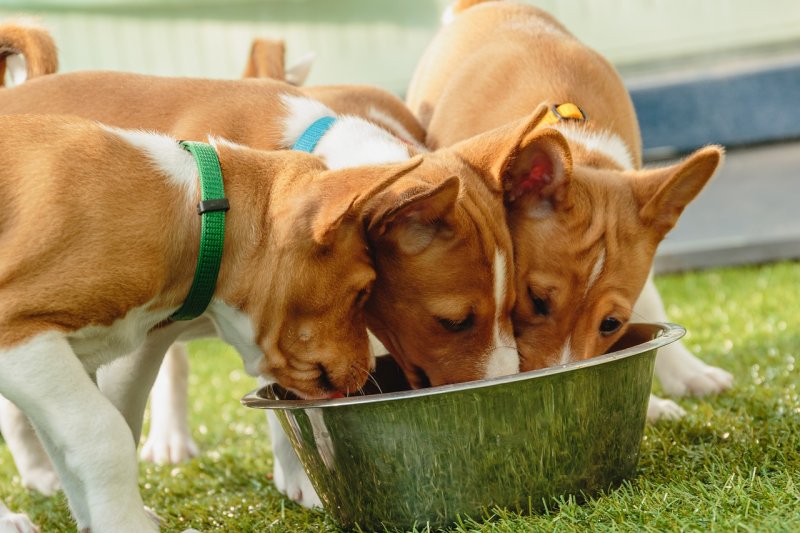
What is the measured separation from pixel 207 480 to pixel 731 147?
5.82 metres

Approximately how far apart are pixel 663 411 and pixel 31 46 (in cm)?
278

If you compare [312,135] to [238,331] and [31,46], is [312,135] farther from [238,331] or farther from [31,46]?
[31,46]

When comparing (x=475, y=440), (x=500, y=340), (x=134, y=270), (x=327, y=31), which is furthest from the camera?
(x=327, y=31)

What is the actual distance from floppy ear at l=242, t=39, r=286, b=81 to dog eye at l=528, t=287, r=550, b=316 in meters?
2.09

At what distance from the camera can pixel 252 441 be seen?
4.54 m

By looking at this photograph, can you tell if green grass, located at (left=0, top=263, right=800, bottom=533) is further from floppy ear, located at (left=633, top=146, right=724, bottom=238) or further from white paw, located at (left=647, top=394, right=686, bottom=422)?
floppy ear, located at (left=633, top=146, right=724, bottom=238)

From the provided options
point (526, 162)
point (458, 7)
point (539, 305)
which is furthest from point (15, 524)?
point (458, 7)

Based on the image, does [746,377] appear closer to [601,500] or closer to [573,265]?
[573,265]

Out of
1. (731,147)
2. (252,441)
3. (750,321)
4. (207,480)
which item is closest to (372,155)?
(207,480)

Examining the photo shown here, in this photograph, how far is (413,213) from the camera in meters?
3.02

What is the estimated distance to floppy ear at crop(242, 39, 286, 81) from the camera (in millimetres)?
4961

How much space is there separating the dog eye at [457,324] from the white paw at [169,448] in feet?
5.86

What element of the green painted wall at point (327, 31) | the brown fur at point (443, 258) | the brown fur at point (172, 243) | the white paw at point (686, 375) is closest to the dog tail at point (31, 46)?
the brown fur at point (172, 243)

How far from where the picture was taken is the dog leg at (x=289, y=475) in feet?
10.9
